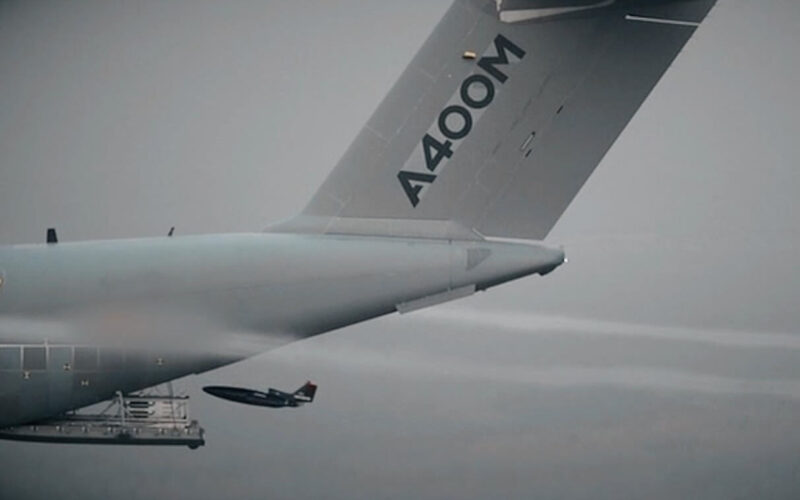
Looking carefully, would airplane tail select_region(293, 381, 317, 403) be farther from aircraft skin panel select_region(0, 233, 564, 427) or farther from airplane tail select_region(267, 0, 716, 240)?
airplane tail select_region(267, 0, 716, 240)

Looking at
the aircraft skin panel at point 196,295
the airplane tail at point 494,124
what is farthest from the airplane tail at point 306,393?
the airplane tail at point 494,124

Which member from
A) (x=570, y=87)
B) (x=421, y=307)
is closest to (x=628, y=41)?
(x=570, y=87)

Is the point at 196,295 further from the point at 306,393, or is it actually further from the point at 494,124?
the point at 494,124

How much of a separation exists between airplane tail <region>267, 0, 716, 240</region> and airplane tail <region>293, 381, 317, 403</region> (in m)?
1.29

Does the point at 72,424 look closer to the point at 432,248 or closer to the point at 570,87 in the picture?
the point at 432,248

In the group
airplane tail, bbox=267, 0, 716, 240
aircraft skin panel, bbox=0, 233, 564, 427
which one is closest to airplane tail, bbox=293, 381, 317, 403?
aircraft skin panel, bbox=0, 233, 564, 427

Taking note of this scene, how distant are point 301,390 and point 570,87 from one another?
10.1 feet

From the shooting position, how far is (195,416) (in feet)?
37.0

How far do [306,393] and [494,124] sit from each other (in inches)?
98.7

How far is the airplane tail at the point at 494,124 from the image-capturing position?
10.8 meters

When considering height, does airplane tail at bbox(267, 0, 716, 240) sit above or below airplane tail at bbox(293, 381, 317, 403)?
above

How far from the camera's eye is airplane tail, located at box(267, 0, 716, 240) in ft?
35.5

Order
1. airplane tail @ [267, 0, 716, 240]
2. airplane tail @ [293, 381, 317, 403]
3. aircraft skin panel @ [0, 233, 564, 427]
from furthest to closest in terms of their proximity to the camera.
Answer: airplane tail @ [293, 381, 317, 403] → airplane tail @ [267, 0, 716, 240] → aircraft skin panel @ [0, 233, 564, 427]

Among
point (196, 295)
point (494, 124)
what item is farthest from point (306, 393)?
point (494, 124)
